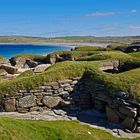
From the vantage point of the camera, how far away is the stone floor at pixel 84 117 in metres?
14.5

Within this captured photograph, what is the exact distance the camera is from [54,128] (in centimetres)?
1208

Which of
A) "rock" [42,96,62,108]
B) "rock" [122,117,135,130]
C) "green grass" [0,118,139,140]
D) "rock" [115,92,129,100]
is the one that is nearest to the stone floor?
"rock" [122,117,135,130]

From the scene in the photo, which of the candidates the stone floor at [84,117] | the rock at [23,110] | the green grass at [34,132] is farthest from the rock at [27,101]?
the green grass at [34,132]

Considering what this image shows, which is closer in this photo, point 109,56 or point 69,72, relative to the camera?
point 69,72

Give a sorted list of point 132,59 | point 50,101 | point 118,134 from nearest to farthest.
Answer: point 118,134 → point 50,101 → point 132,59

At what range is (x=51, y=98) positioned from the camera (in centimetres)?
1656

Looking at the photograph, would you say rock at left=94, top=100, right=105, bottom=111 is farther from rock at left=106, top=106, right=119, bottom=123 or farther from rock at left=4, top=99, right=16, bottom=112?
rock at left=4, top=99, right=16, bottom=112

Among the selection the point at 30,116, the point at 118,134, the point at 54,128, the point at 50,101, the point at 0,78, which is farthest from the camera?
the point at 0,78

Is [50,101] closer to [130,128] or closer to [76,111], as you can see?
[76,111]

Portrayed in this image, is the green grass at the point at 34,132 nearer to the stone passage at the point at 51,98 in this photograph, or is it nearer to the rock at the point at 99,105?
the rock at the point at 99,105

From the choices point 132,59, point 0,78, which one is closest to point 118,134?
point 132,59

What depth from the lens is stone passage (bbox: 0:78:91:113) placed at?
53.4 feet

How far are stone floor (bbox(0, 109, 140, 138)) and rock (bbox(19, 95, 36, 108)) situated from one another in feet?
1.40

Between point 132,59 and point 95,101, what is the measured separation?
15.3ft
